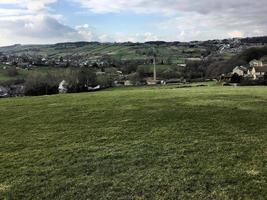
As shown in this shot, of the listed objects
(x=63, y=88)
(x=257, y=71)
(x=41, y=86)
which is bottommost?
(x=63, y=88)

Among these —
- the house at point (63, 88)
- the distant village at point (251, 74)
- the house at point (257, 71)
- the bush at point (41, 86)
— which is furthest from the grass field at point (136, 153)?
the bush at point (41, 86)

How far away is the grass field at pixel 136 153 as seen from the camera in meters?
7.41

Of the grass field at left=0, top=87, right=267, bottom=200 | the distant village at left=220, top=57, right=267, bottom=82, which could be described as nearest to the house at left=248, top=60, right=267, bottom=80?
the distant village at left=220, top=57, right=267, bottom=82

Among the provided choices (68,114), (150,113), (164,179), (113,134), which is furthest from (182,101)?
(164,179)

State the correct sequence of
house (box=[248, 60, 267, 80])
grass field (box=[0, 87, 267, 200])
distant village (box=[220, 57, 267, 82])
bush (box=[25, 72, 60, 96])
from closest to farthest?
1. grass field (box=[0, 87, 267, 200])
2. distant village (box=[220, 57, 267, 82])
3. house (box=[248, 60, 267, 80])
4. bush (box=[25, 72, 60, 96])

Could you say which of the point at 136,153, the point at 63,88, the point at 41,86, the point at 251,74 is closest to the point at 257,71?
the point at 251,74

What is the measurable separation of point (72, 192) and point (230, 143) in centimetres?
462

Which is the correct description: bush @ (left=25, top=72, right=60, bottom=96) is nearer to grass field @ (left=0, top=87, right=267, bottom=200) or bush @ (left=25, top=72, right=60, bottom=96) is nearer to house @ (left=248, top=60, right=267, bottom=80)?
house @ (left=248, top=60, right=267, bottom=80)

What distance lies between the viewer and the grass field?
7406 mm

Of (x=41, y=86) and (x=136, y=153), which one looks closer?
(x=136, y=153)

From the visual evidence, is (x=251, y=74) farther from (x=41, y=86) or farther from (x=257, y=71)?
(x=41, y=86)

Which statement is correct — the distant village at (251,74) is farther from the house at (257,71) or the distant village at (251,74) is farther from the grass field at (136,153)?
the grass field at (136,153)

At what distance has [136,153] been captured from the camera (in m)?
9.46

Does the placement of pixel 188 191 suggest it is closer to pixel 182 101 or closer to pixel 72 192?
pixel 72 192
